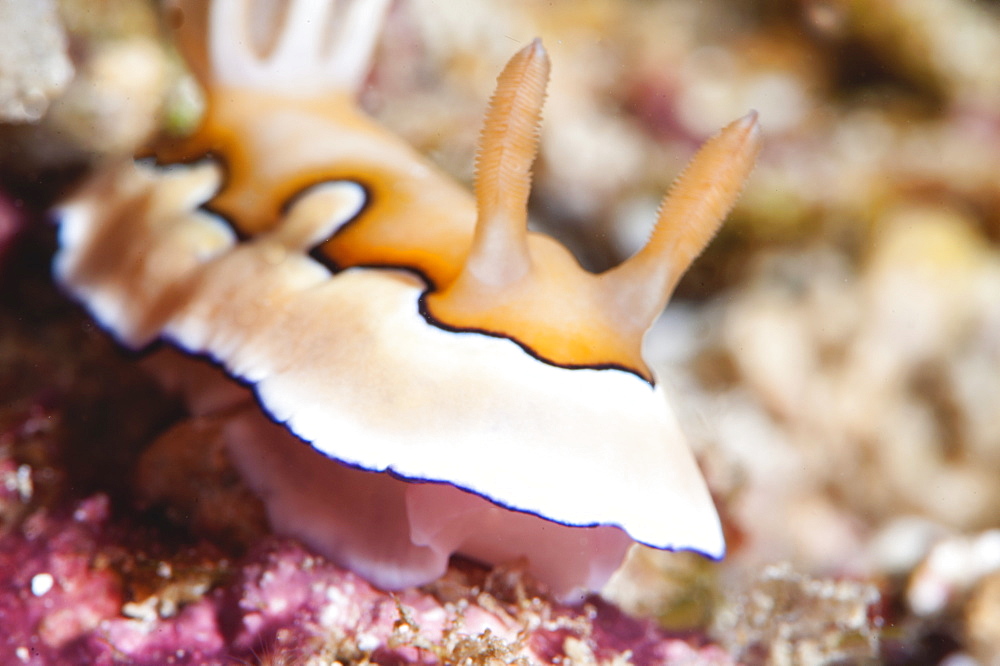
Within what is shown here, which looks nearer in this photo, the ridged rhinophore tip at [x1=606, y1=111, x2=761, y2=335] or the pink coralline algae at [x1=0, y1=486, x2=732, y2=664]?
the pink coralline algae at [x1=0, y1=486, x2=732, y2=664]

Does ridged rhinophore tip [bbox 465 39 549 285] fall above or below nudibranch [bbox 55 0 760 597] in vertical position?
above

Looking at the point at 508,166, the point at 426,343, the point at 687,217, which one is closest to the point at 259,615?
the point at 426,343

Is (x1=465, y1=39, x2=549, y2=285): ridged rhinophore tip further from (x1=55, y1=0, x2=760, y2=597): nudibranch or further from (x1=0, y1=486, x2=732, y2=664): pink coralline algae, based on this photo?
(x1=0, y1=486, x2=732, y2=664): pink coralline algae

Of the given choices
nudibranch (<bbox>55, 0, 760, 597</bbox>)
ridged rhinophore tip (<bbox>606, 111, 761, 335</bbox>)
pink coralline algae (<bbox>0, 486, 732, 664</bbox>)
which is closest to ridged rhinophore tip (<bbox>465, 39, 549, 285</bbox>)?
nudibranch (<bbox>55, 0, 760, 597</bbox>)

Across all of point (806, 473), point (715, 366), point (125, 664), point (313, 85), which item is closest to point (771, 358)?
point (715, 366)

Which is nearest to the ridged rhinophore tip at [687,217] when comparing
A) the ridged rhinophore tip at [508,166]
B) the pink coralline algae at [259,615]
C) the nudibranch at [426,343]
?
the nudibranch at [426,343]
